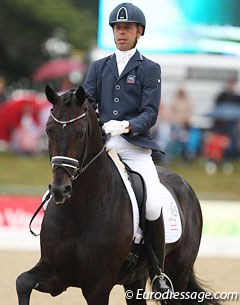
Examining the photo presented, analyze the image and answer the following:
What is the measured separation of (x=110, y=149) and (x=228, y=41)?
430 inches

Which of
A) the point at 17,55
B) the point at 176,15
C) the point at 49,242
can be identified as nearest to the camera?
the point at 49,242

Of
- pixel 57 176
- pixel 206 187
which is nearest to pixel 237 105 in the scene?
pixel 206 187

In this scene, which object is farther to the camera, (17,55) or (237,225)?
(17,55)

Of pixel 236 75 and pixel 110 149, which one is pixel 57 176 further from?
pixel 236 75

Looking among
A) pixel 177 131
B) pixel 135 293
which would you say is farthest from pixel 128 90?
pixel 177 131

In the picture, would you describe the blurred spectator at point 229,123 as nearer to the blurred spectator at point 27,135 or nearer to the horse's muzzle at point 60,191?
the blurred spectator at point 27,135

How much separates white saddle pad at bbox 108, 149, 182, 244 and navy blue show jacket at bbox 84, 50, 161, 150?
21cm

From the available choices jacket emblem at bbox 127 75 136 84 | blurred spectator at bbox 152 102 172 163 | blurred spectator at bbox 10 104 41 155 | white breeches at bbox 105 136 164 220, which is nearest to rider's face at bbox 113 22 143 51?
jacket emblem at bbox 127 75 136 84

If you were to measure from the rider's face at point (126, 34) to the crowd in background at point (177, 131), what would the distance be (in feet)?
35.6

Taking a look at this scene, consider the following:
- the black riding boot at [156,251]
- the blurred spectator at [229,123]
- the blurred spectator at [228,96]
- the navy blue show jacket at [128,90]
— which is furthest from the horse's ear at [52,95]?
the blurred spectator at [228,96]

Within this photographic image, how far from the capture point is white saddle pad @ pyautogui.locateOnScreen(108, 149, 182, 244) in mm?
6137

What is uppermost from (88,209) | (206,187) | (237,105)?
(88,209)

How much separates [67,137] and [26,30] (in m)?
18.2

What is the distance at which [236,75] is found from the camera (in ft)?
61.8
